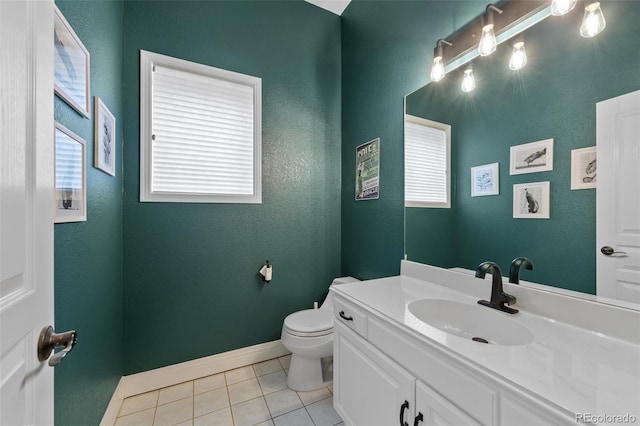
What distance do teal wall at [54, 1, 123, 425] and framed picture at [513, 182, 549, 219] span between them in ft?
5.81

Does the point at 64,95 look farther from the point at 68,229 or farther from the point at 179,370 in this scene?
the point at 179,370

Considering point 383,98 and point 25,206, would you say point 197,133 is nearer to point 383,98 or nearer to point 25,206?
point 383,98

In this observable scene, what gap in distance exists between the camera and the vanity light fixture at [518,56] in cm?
108

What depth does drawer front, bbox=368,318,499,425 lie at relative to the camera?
66 centimetres

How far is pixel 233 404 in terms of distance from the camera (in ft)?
5.35

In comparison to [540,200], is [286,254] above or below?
below

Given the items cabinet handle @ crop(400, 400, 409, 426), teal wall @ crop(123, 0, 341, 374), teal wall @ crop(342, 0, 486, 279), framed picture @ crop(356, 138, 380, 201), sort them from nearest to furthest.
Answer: cabinet handle @ crop(400, 400, 409, 426) → teal wall @ crop(342, 0, 486, 279) → teal wall @ crop(123, 0, 341, 374) → framed picture @ crop(356, 138, 380, 201)

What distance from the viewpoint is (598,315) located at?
2.79 feet

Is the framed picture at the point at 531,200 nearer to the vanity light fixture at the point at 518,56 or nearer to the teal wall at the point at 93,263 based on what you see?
the vanity light fixture at the point at 518,56

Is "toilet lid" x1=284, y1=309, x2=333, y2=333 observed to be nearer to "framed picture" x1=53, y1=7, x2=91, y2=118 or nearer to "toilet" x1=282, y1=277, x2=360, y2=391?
"toilet" x1=282, y1=277, x2=360, y2=391

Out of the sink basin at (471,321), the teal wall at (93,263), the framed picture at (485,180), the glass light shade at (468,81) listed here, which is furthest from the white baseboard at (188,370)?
the glass light shade at (468,81)

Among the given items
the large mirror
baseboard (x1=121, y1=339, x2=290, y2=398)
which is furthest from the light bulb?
baseboard (x1=121, y1=339, x2=290, y2=398)

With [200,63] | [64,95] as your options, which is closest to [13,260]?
[64,95]

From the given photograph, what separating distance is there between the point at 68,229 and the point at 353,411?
1.46m
